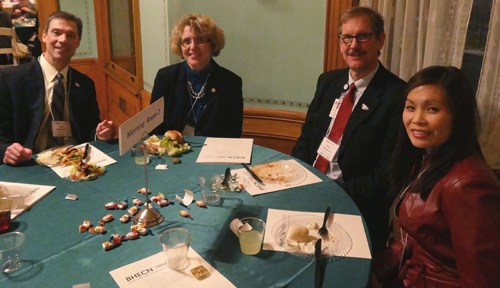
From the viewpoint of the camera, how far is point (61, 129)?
2291 mm

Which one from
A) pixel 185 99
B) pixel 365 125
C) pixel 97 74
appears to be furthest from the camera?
pixel 97 74

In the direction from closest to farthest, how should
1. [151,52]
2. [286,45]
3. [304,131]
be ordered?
1. [304,131]
2. [286,45]
3. [151,52]

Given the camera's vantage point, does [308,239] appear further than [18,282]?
Yes

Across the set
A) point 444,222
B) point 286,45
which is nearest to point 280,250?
point 444,222

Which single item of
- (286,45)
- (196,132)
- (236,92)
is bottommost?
(196,132)

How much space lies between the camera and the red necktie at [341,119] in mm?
2139

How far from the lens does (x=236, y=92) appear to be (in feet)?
8.61

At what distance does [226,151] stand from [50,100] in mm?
1122

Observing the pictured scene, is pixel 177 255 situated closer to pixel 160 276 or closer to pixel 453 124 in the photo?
pixel 160 276

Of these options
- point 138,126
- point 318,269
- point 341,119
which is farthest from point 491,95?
point 138,126

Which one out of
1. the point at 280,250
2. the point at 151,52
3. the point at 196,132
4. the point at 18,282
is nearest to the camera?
the point at 18,282

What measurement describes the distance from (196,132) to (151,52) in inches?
60.3

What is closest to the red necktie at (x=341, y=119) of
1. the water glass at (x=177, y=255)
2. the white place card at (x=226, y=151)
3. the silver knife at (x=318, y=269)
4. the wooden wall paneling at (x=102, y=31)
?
the white place card at (x=226, y=151)

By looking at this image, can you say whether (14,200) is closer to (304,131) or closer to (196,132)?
(196,132)
